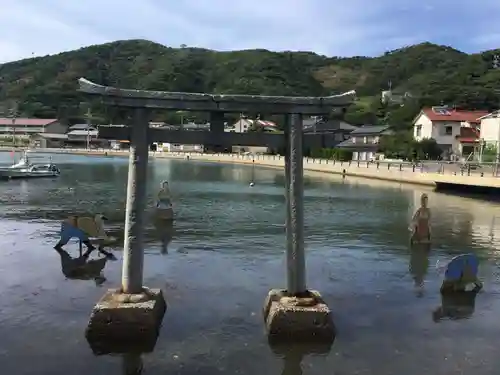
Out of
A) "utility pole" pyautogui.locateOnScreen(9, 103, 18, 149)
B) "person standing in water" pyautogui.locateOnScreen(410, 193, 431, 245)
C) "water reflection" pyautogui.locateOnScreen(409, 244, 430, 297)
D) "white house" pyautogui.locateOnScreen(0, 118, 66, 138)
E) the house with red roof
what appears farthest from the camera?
"white house" pyautogui.locateOnScreen(0, 118, 66, 138)

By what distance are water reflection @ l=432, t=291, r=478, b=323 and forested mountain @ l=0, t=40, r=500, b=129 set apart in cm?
9692

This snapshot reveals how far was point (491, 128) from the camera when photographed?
180 ft

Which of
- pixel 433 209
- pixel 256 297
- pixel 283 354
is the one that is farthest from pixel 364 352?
pixel 433 209

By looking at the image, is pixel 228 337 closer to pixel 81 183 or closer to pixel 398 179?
pixel 81 183

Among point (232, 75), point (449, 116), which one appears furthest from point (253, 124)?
point (232, 75)

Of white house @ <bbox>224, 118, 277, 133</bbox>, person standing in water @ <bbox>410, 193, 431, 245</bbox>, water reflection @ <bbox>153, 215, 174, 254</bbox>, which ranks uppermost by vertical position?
white house @ <bbox>224, 118, 277, 133</bbox>

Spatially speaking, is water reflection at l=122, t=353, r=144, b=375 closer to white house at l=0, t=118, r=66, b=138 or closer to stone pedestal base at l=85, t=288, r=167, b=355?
stone pedestal base at l=85, t=288, r=167, b=355

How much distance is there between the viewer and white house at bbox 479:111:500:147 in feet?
173

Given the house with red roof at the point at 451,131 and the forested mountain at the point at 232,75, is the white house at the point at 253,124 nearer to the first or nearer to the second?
the house with red roof at the point at 451,131

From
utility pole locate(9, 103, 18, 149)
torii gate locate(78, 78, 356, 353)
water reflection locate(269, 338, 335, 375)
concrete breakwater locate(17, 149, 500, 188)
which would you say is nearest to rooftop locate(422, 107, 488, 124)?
concrete breakwater locate(17, 149, 500, 188)

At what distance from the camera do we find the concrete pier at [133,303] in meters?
8.64

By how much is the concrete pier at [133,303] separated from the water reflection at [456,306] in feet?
18.1

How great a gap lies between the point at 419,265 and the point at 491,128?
45.9 metres

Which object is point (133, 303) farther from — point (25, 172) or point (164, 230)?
point (25, 172)
